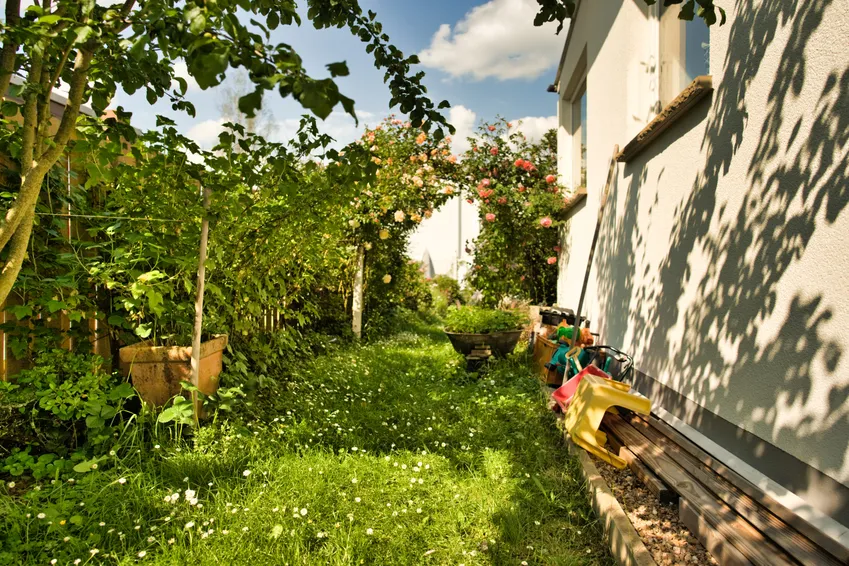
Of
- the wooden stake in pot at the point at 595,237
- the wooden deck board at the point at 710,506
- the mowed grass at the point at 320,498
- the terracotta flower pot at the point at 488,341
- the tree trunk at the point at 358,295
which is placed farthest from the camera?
the tree trunk at the point at 358,295

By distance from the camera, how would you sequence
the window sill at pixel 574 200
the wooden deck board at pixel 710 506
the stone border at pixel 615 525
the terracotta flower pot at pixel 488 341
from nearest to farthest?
the wooden deck board at pixel 710 506 < the stone border at pixel 615 525 < the terracotta flower pot at pixel 488 341 < the window sill at pixel 574 200

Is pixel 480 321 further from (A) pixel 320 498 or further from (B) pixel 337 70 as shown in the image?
(B) pixel 337 70

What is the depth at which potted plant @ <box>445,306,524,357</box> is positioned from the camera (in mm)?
4840

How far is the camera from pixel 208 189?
2668 mm

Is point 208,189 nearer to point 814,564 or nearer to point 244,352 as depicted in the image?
point 244,352

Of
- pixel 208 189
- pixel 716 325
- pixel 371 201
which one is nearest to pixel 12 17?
pixel 208 189

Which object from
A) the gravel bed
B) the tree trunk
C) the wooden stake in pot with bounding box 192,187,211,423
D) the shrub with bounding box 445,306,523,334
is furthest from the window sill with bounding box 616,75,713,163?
the tree trunk

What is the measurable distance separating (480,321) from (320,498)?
301 centimetres

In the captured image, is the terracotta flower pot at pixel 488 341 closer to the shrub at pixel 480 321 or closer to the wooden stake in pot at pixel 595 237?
the shrub at pixel 480 321

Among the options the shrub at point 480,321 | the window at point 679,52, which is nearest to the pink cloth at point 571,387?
the shrub at point 480,321

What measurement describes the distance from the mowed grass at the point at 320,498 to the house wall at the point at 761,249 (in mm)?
763

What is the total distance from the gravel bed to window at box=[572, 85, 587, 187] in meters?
4.13

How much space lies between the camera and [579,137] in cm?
632

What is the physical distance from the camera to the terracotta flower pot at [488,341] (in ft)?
15.8
